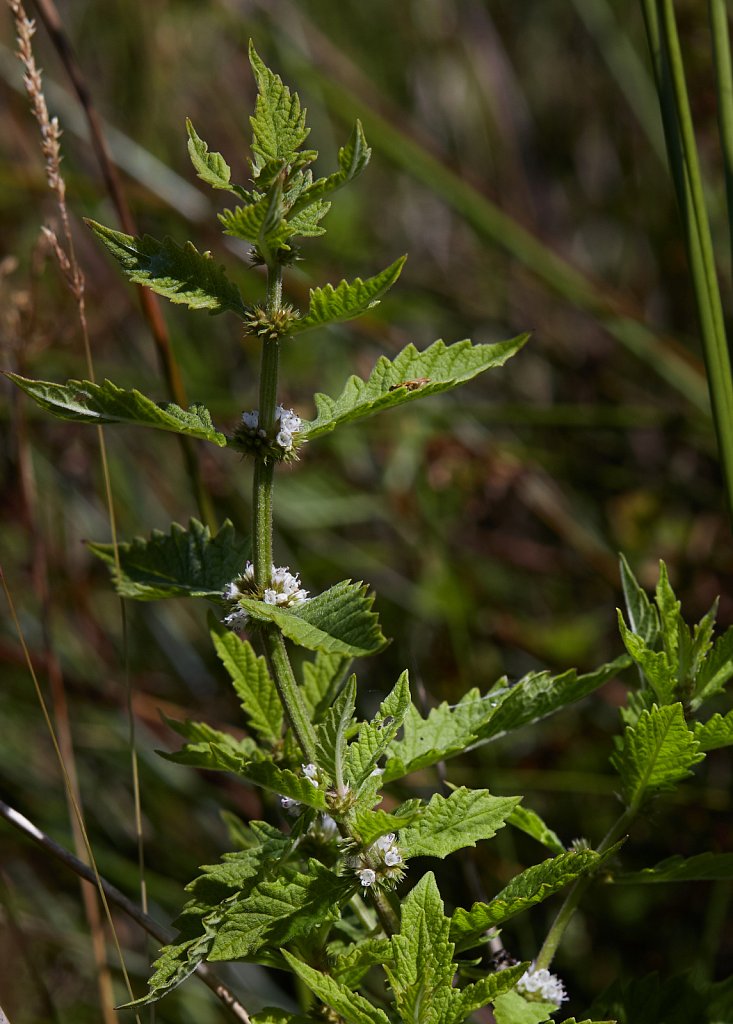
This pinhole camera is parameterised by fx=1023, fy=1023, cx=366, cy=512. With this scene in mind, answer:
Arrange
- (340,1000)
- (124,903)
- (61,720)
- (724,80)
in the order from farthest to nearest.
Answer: (61,720) → (724,80) → (124,903) → (340,1000)

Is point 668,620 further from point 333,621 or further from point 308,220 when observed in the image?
point 308,220

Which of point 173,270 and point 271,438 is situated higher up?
point 173,270

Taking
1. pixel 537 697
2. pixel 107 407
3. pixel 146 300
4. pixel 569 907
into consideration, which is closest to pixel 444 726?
pixel 537 697

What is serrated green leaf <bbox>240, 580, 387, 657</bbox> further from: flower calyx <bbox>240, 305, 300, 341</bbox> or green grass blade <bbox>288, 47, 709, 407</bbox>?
green grass blade <bbox>288, 47, 709, 407</bbox>

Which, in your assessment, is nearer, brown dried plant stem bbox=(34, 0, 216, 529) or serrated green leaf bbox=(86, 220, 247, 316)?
serrated green leaf bbox=(86, 220, 247, 316)

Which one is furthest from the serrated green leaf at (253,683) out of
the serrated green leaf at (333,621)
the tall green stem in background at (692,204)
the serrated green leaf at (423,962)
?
the tall green stem in background at (692,204)

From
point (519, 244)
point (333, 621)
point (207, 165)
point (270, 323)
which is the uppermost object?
point (519, 244)

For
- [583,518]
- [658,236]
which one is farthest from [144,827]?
[658,236]

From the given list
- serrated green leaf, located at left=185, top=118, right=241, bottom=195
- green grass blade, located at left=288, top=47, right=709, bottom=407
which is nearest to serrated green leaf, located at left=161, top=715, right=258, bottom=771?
serrated green leaf, located at left=185, top=118, right=241, bottom=195
